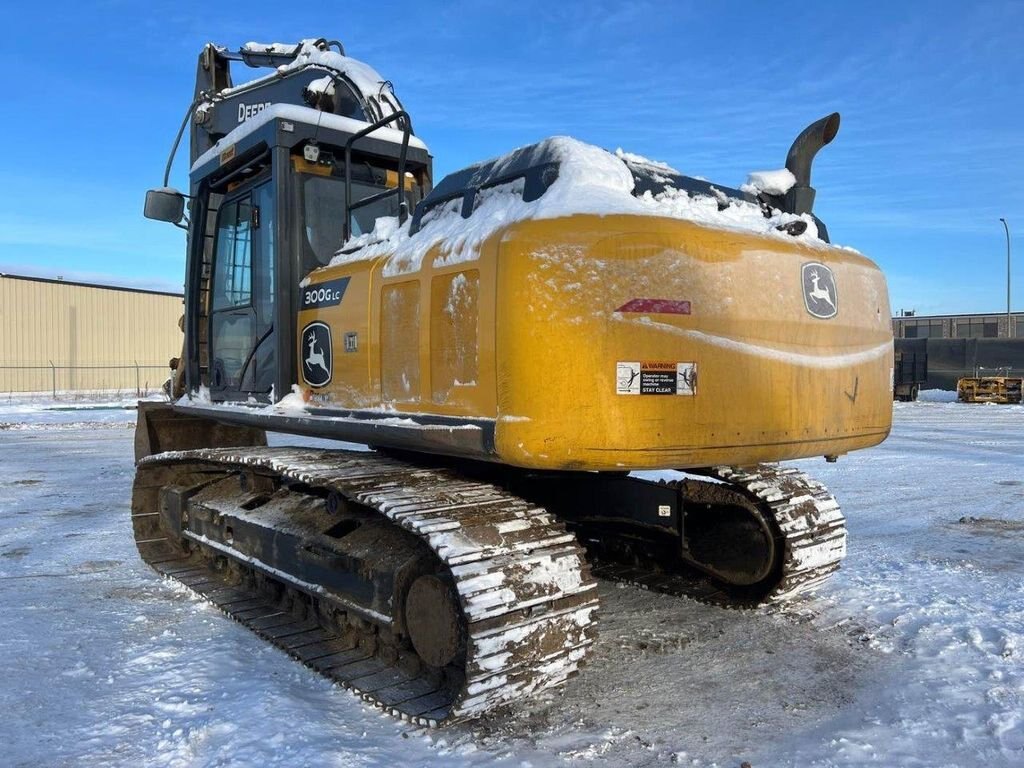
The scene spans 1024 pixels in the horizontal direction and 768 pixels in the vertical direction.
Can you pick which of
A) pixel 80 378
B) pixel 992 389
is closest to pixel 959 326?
pixel 992 389

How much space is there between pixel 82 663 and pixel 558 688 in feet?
7.48

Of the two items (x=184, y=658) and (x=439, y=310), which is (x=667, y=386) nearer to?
(x=439, y=310)

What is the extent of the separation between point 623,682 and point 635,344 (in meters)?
1.68

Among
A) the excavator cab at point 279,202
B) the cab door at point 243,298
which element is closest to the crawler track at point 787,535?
the excavator cab at point 279,202

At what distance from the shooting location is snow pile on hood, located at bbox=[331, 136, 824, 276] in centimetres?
323

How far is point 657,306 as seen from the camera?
314cm

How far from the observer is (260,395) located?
4824 millimetres

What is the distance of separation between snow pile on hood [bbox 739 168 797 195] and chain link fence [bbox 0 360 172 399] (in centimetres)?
3134

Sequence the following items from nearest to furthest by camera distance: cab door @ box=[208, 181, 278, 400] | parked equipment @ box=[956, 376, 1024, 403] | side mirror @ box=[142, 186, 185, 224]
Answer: cab door @ box=[208, 181, 278, 400], side mirror @ box=[142, 186, 185, 224], parked equipment @ box=[956, 376, 1024, 403]

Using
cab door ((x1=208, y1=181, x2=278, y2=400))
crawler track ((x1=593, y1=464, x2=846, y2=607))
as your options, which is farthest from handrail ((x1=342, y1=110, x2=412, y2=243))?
crawler track ((x1=593, y1=464, x2=846, y2=607))

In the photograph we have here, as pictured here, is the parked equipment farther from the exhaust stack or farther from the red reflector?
the red reflector

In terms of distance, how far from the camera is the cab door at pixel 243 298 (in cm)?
479

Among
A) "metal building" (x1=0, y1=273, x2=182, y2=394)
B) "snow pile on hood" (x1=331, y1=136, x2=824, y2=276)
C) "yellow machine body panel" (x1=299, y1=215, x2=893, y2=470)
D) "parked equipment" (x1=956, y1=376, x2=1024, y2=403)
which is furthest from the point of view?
"metal building" (x1=0, y1=273, x2=182, y2=394)

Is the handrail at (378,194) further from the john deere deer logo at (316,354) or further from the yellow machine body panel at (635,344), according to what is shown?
the yellow machine body panel at (635,344)
